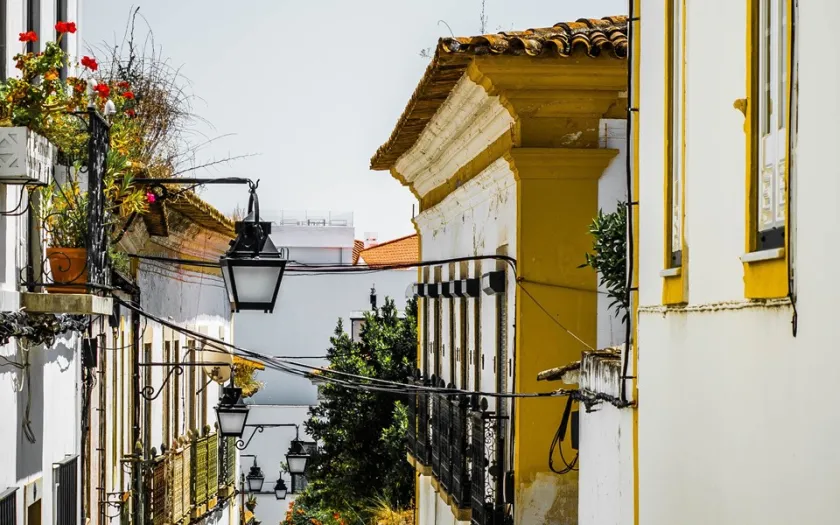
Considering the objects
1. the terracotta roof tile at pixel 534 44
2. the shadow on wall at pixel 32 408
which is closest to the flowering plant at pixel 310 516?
the terracotta roof tile at pixel 534 44

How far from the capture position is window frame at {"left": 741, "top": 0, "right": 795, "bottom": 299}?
5191 mm

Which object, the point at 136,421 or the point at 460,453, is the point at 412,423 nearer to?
the point at 136,421

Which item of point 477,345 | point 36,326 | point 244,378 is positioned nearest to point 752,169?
point 36,326

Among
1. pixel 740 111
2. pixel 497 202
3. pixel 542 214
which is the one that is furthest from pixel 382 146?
pixel 740 111

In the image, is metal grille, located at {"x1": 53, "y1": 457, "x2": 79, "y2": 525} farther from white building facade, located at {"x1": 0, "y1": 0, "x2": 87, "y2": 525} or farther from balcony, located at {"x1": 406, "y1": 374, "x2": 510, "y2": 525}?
balcony, located at {"x1": 406, "y1": 374, "x2": 510, "y2": 525}

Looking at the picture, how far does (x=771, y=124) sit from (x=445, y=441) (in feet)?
29.6

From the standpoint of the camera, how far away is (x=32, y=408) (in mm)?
9945

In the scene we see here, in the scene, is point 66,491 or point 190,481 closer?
point 66,491

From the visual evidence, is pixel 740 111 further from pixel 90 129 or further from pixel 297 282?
pixel 297 282

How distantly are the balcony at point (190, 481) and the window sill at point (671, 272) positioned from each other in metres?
9.14

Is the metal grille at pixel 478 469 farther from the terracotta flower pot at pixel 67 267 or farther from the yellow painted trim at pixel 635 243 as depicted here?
the yellow painted trim at pixel 635 243

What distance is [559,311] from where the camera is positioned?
37.6ft

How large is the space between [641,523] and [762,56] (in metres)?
3.04

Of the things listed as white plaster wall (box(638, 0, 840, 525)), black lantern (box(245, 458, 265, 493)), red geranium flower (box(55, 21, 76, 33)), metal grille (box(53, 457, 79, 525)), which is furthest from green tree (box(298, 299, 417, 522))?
white plaster wall (box(638, 0, 840, 525))
